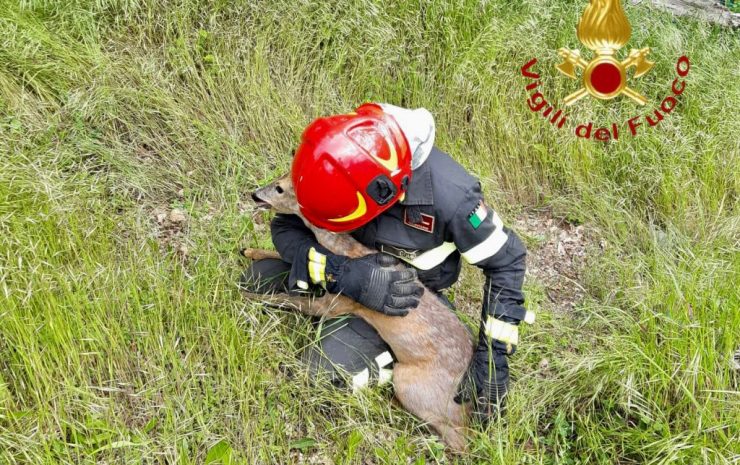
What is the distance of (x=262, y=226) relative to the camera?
3.88 metres

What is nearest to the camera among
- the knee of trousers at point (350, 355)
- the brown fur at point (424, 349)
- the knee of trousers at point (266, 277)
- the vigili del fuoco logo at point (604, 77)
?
the brown fur at point (424, 349)

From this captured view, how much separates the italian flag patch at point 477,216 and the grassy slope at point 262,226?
33.3 inches

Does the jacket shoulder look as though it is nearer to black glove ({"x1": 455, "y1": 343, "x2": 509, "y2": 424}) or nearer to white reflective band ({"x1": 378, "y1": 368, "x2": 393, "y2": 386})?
black glove ({"x1": 455, "y1": 343, "x2": 509, "y2": 424})

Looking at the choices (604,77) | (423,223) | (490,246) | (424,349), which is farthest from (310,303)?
(604,77)

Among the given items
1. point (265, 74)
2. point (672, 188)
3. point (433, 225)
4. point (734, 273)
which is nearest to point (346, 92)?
point (265, 74)

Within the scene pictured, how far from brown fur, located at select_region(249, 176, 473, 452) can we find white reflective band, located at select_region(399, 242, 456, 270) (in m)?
0.13

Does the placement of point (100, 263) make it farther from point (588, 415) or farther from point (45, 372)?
point (588, 415)

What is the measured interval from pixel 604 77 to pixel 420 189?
266 centimetres

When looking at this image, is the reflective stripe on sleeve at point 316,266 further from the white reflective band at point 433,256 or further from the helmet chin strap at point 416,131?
the helmet chin strap at point 416,131

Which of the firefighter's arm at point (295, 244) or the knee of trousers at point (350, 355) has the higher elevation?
the firefighter's arm at point (295, 244)

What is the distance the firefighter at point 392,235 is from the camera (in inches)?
98.2

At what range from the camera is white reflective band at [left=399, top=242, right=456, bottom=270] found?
2.89 metres

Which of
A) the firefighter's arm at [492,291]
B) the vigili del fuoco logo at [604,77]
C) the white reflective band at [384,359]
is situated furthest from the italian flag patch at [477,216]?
the vigili del fuoco logo at [604,77]

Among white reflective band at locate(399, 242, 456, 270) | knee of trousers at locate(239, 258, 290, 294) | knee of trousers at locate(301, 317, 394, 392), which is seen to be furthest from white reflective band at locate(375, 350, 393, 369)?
knee of trousers at locate(239, 258, 290, 294)
